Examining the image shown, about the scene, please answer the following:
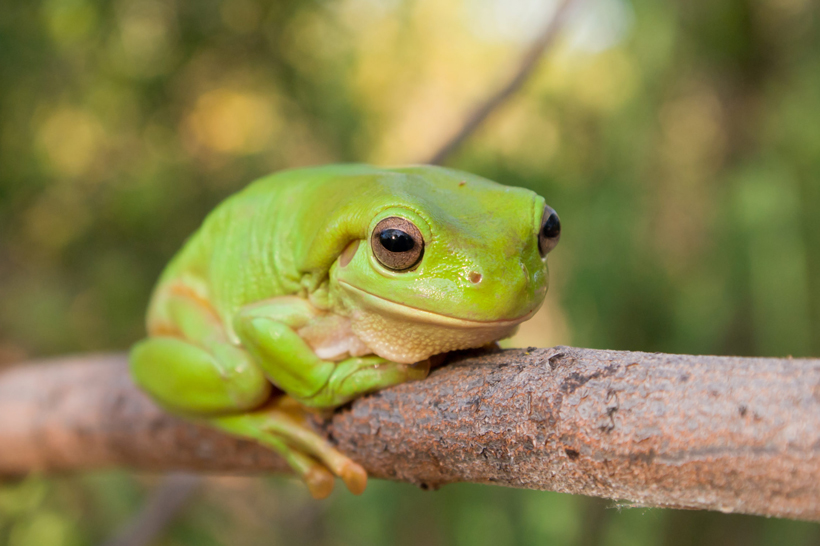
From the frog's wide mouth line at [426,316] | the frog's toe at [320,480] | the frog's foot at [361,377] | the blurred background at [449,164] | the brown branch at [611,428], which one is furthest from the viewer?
the blurred background at [449,164]

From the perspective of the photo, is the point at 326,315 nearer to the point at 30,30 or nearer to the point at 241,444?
the point at 241,444

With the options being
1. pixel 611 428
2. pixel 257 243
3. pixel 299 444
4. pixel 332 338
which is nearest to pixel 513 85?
pixel 257 243

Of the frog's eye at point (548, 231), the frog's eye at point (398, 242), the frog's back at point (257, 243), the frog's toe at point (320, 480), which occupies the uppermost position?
the frog's eye at point (548, 231)

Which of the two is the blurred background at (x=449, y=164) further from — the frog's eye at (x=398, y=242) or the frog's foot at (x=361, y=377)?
the frog's eye at (x=398, y=242)

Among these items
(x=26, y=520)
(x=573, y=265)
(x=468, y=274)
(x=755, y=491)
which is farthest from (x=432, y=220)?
(x=26, y=520)

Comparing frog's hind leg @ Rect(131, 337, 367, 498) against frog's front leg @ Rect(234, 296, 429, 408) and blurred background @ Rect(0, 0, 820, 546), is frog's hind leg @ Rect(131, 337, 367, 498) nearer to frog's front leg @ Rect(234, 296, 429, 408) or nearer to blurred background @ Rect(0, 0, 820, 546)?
frog's front leg @ Rect(234, 296, 429, 408)

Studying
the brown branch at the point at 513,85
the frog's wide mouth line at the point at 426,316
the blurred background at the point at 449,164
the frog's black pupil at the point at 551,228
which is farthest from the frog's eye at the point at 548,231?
the brown branch at the point at 513,85

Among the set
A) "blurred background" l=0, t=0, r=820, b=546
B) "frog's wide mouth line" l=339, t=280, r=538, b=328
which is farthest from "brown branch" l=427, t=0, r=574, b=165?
"frog's wide mouth line" l=339, t=280, r=538, b=328
